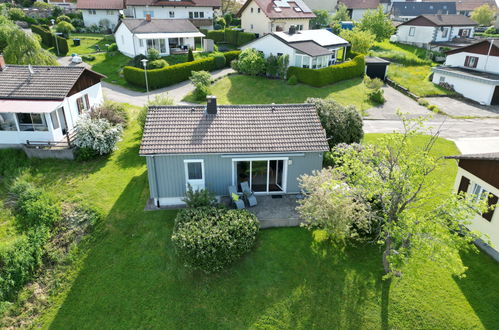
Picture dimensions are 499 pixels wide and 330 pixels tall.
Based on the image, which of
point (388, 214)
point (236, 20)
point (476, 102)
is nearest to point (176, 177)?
point (388, 214)

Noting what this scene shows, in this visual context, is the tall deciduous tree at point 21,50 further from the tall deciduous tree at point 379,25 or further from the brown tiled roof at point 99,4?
the tall deciduous tree at point 379,25

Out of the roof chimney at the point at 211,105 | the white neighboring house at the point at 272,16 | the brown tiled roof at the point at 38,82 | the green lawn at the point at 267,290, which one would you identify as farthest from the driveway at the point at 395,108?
the brown tiled roof at the point at 38,82

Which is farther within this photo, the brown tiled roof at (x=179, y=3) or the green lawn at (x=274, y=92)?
the brown tiled roof at (x=179, y=3)

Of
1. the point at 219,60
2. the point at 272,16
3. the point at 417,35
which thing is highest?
the point at 272,16

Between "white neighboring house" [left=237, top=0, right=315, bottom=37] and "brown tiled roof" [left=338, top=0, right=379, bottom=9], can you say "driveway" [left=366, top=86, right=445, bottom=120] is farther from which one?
"brown tiled roof" [left=338, top=0, right=379, bottom=9]

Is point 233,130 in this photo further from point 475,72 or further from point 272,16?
point 272,16

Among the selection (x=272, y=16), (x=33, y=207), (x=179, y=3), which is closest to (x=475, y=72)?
(x=272, y=16)

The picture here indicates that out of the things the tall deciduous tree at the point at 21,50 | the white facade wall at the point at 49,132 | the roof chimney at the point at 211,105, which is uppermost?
the tall deciduous tree at the point at 21,50
